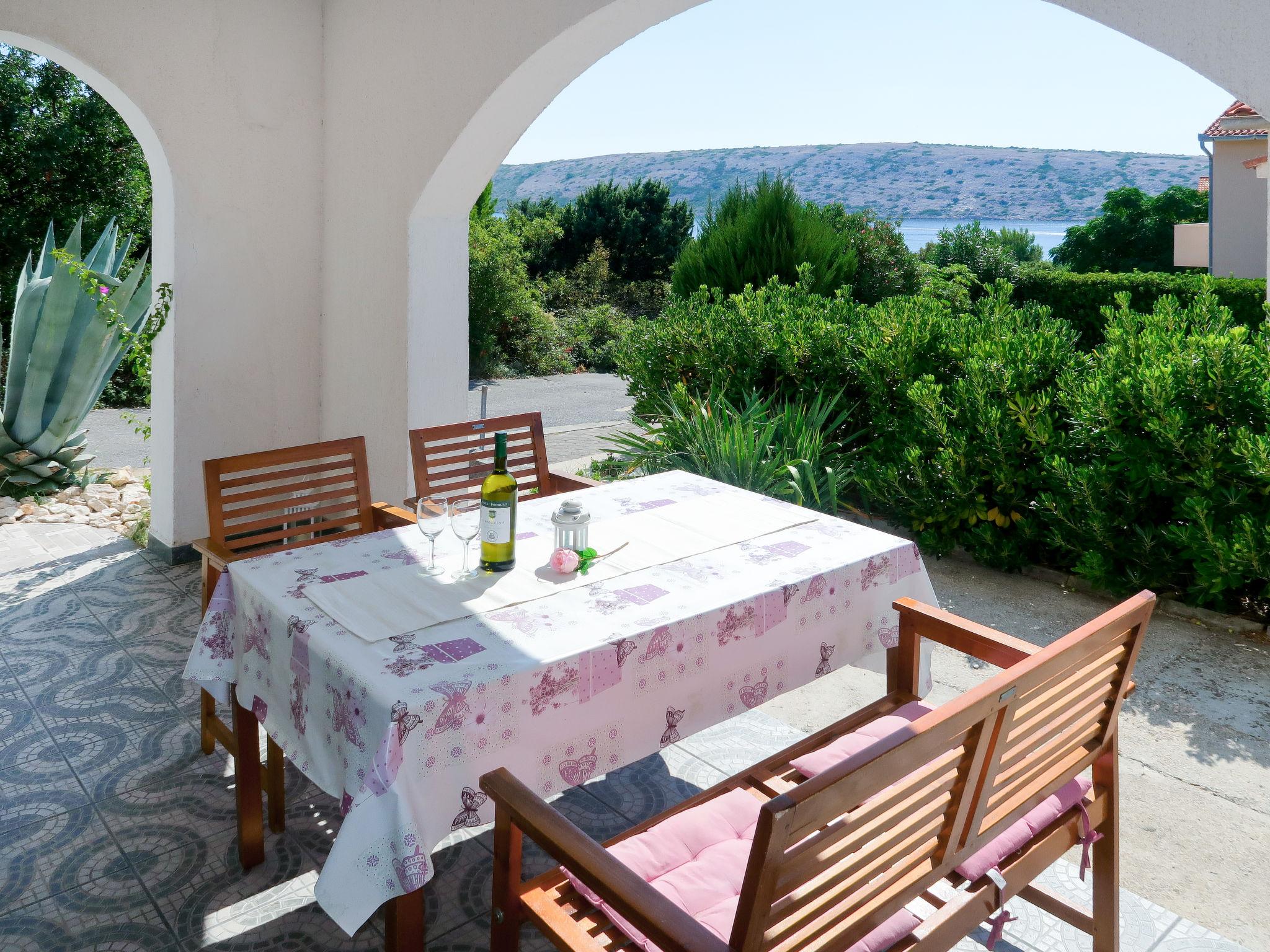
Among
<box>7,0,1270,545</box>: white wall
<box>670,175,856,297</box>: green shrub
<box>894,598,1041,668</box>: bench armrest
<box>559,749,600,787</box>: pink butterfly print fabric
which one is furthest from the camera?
<box>670,175,856,297</box>: green shrub

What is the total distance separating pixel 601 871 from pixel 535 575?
91cm

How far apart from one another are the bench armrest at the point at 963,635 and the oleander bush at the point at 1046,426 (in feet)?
6.33

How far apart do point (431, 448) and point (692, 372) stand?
3.01m

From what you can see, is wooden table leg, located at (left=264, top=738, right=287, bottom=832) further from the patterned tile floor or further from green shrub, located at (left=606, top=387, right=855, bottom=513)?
green shrub, located at (left=606, top=387, right=855, bottom=513)

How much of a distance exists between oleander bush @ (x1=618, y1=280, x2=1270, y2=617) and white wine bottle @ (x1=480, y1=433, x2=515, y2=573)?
2743mm

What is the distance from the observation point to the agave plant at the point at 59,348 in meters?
5.16

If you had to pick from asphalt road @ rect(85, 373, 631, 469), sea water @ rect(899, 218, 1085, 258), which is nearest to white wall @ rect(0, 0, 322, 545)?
asphalt road @ rect(85, 373, 631, 469)

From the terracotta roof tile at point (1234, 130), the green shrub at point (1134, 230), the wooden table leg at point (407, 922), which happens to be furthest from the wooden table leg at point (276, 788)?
the green shrub at point (1134, 230)

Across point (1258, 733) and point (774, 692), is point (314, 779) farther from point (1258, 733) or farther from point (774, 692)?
point (1258, 733)

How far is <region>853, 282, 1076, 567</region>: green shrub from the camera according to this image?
4426 millimetres

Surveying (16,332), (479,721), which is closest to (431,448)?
(479,721)

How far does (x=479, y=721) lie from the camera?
1.74 meters

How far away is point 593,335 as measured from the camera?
15398 millimetres

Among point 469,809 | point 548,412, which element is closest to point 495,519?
point 469,809
